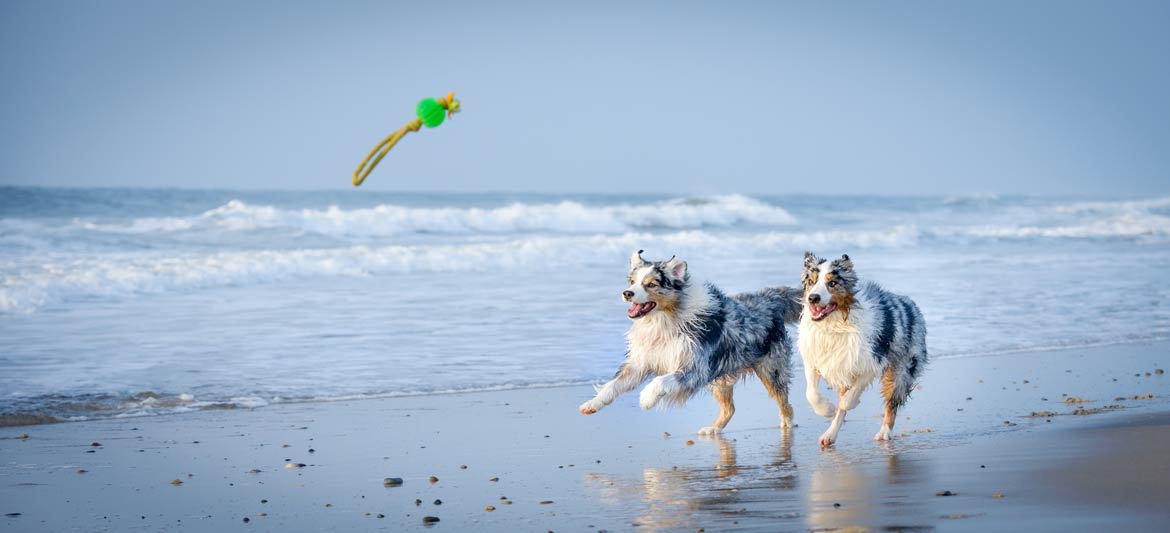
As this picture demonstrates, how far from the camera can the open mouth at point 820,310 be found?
7988mm

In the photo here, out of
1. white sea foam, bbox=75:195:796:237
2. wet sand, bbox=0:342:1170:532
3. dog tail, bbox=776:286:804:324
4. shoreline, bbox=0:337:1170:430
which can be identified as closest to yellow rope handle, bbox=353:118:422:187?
wet sand, bbox=0:342:1170:532

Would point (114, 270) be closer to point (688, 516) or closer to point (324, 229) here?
point (324, 229)

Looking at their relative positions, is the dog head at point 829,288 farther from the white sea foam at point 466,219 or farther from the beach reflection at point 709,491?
the white sea foam at point 466,219

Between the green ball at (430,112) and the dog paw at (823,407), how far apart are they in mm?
3275

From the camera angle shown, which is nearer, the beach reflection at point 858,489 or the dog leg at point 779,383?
the beach reflection at point 858,489

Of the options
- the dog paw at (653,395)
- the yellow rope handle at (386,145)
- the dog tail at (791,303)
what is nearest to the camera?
the dog paw at (653,395)

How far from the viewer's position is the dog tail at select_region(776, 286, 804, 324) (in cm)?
895

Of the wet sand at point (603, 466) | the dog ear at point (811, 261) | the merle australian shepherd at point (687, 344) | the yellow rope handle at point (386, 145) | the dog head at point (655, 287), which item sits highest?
the yellow rope handle at point (386, 145)

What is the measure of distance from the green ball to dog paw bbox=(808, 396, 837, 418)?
10.7 feet

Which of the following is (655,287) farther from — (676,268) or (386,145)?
(386,145)

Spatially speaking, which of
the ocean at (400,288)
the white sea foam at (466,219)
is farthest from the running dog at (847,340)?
the white sea foam at (466,219)

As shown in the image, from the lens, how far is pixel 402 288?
19750mm

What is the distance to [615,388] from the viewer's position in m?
8.20

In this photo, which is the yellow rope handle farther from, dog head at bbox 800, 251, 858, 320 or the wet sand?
dog head at bbox 800, 251, 858, 320
